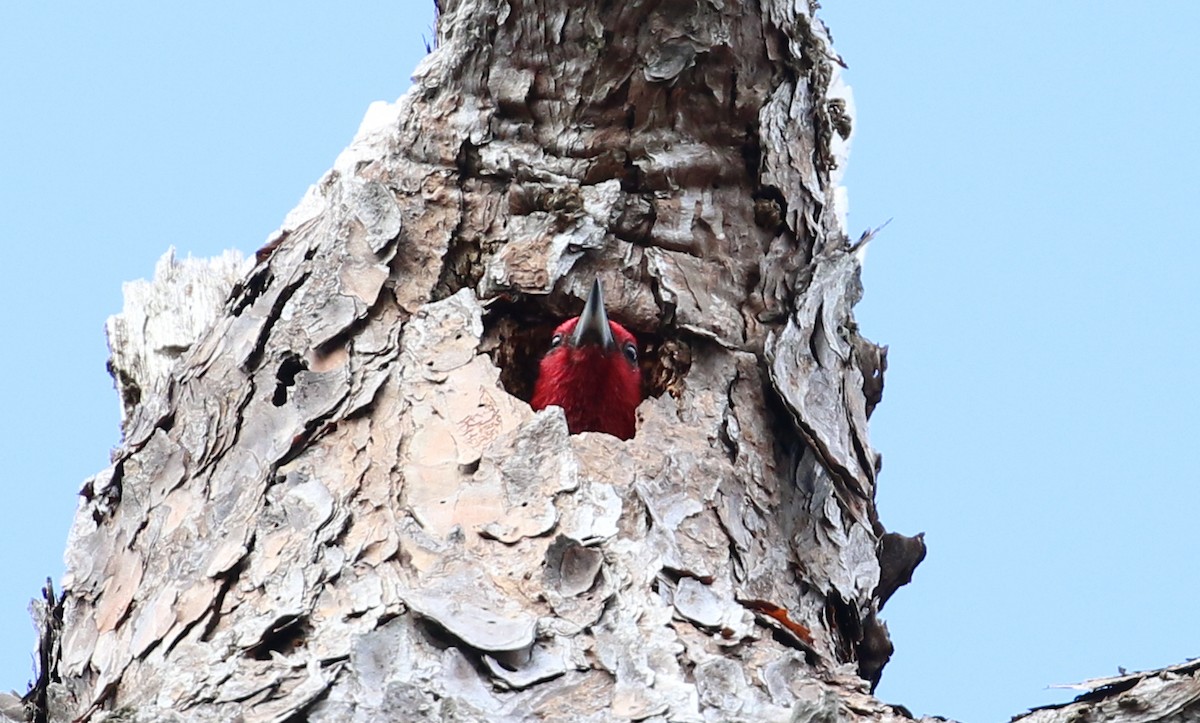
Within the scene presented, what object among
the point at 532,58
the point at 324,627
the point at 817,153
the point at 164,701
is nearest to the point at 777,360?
the point at 817,153

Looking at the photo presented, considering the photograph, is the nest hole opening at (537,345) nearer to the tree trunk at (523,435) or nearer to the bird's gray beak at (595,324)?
the tree trunk at (523,435)

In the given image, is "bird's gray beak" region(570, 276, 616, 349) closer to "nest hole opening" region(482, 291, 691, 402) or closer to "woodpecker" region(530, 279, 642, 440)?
Answer: "woodpecker" region(530, 279, 642, 440)

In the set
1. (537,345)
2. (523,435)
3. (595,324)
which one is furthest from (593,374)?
(523,435)

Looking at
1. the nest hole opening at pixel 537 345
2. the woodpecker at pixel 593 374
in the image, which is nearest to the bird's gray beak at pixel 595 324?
the woodpecker at pixel 593 374

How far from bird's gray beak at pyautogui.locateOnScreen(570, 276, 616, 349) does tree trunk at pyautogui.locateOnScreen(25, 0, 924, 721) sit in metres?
0.12

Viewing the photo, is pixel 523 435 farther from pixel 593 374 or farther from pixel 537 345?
pixel 537 345

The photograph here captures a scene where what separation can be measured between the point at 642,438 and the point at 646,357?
68cm

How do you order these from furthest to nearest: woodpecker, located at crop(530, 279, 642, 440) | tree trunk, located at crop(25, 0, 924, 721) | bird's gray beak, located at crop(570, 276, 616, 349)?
woodpecker, located at crop(530, 279, 642, 440) → bird's gray beak, located at crop(570, 276, 616, 349) → tree trunk, located at crop(25, 0, 924, 721)

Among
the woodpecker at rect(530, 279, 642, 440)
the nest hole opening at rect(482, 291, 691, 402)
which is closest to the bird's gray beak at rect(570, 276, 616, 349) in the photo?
the woodpecker at rect(530, 279, 642, 440)

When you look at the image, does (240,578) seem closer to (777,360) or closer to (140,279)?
(777,360)

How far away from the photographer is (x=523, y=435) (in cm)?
333

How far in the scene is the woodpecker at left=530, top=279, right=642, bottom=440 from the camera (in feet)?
13.6

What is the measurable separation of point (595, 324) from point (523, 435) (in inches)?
32.7

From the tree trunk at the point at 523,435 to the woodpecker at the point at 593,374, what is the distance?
80 mm
